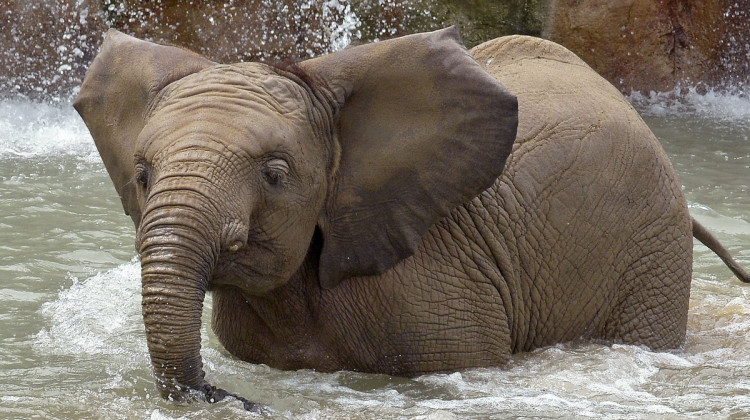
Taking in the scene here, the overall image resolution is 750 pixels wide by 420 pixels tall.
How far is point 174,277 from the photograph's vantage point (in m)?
4.50

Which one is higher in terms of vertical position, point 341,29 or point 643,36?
point 341,29

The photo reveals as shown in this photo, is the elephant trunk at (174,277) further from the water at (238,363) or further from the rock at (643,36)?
the rock at (643,36)

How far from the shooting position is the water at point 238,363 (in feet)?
17.9

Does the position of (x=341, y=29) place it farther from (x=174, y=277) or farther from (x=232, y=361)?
(x=174, y=277)

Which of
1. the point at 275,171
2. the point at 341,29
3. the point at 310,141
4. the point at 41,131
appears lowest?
the point at 275,171

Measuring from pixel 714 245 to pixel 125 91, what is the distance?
375 centimetres

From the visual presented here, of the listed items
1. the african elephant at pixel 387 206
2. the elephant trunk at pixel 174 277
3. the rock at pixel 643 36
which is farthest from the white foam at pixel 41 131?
the elephant trunk at pixel 174 277

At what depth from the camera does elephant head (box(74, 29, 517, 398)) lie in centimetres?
488

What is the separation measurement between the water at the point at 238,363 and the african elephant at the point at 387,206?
144 millimetres

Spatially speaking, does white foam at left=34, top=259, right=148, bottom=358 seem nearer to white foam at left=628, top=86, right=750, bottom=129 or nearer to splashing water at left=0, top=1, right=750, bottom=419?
splashing water at left=0, top=1, right=750, bottom=419

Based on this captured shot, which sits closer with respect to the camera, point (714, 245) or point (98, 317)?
point (98, 317)

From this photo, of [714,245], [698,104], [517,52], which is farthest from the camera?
[698,104]

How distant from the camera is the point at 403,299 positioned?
221 inches

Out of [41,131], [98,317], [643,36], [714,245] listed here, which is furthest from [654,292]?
[643,36]
